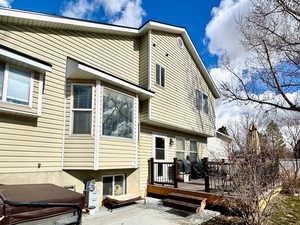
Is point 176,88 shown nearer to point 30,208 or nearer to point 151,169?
point 151,169

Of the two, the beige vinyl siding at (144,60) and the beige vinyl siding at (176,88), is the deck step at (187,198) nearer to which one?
the beige vinyl siding at (176,88)

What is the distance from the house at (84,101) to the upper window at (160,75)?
0.17 feet

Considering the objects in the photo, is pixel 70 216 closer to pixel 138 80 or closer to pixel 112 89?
pixel 112 89

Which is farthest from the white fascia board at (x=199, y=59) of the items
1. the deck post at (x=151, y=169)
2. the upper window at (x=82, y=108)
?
the upper window at (x=82, y=108)

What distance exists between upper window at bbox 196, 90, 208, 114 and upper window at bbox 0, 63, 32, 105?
9.11m

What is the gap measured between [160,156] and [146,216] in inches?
159

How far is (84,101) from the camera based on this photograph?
6754 millimetres

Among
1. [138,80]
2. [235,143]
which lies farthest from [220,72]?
[235,143]

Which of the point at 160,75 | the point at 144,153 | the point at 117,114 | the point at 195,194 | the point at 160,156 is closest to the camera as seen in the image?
the point at 195,194

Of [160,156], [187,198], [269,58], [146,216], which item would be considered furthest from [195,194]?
[269,58]

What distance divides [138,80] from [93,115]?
11.1ft

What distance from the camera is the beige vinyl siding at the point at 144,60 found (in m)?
9.14

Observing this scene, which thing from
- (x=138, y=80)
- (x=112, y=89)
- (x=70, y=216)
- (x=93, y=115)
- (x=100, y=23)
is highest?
(x=100, y=23)

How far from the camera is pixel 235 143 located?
653 centimetres
